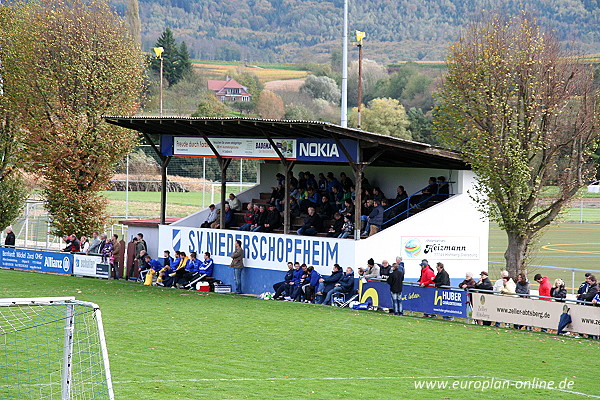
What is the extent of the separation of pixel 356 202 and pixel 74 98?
16.2m

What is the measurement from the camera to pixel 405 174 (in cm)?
2903

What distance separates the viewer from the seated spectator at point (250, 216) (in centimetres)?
2992

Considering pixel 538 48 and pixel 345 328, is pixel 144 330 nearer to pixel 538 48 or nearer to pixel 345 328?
pixel 345 328

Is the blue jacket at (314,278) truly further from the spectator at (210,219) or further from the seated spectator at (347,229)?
A: the spectator at (210,219)

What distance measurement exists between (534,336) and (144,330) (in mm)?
8710

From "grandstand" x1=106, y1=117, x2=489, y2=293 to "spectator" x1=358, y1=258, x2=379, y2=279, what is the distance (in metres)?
1.04

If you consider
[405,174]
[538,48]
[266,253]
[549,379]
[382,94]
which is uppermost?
[382,94]

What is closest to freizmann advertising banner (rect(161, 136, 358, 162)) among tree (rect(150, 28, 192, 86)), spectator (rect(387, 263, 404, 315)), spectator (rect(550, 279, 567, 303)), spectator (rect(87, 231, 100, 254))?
spectator (rect(87, 231, 100, 254))

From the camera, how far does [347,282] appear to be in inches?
949

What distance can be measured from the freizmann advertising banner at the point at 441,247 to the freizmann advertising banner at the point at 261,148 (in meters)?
3.14

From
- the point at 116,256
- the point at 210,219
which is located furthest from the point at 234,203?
the point at 116,256

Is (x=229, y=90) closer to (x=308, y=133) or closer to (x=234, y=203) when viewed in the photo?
(x=234, y=203)

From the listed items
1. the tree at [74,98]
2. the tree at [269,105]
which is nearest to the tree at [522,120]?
the tree at [74,98]

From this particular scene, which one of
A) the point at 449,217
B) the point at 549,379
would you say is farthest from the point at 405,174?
the point at 549,379
